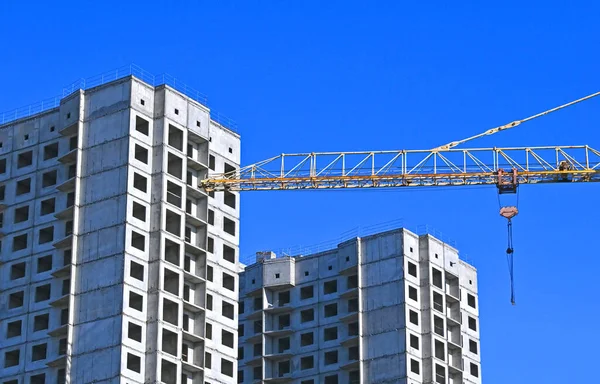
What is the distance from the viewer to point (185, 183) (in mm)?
138875

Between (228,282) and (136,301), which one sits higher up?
(228,282)

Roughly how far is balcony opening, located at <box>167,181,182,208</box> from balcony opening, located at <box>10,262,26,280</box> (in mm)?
14122

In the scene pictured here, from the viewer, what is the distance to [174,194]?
138 meters

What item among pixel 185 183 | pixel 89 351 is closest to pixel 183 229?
pixel 185 183

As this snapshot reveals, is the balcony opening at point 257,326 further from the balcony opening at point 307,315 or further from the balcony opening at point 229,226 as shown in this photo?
the balcony opening at point 229,226

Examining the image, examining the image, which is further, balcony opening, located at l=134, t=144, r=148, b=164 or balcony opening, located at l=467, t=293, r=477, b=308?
balcony opening, located at l=467, t=293, r=477, b=308

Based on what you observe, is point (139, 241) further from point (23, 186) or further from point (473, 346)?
point (473, 346)

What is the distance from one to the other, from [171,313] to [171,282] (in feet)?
9.06

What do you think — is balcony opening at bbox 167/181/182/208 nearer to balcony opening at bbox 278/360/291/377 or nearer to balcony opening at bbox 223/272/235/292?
balcony opening at bbox 223/272/235/292

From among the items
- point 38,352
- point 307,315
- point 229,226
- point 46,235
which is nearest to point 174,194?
point 229,226

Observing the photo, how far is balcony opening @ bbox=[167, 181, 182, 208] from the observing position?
5408 inches

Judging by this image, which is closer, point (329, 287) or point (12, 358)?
point (12, 358)

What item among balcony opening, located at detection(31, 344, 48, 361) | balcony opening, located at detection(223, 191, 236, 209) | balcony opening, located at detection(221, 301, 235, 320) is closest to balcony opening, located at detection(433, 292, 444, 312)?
balcony opening, located at detection(223, 191, 236, 209)

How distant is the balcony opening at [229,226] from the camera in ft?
473
